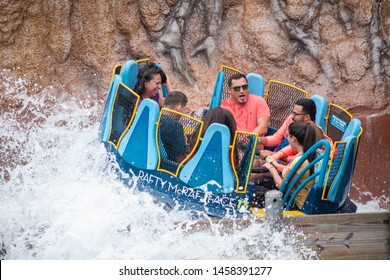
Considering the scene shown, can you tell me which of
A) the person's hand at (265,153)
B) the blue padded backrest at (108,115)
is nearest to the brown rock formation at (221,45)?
the person's hand at (265,153)

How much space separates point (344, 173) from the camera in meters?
6.58

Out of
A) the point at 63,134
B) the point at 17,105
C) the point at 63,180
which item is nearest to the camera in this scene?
the point at 63,180

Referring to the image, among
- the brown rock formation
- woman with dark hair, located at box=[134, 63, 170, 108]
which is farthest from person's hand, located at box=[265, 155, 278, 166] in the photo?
the brown rock formation

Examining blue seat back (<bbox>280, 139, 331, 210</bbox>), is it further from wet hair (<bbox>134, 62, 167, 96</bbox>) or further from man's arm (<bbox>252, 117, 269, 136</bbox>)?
wet hair (<bbox>134, 62, 167, 96</bbox>)

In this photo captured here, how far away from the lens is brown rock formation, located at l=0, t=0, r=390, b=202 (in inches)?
402

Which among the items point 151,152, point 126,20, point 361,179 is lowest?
point 361,179

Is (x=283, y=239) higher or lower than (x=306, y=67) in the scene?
lower

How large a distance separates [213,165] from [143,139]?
0.54 m

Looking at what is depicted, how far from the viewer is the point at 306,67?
10.5 metres

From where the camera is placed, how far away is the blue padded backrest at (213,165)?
637 cm

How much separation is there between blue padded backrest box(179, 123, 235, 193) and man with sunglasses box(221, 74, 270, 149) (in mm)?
1284

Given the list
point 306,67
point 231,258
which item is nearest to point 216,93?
point 231,258

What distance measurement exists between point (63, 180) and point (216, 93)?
165 cm

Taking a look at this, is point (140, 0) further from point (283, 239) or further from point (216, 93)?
point (283, 239)
